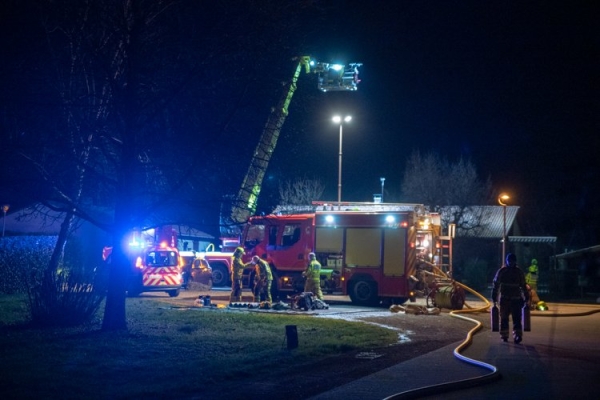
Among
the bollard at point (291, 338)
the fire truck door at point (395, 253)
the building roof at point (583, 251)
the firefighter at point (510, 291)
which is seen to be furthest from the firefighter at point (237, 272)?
the building roof at point (583, 251)

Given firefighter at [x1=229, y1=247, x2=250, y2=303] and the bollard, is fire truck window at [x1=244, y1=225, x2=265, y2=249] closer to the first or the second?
Answer: firefighter at [x1=229, y1=247, x2=250, y2=303]

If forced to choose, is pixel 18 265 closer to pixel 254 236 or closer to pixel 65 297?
pixel 254 236

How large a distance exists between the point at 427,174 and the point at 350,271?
28108mm

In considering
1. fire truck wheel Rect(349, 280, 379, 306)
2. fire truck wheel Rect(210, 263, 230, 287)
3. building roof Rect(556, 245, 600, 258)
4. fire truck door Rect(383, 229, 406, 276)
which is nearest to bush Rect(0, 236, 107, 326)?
fire truck wheel Rect(349, 280, 379, 306)

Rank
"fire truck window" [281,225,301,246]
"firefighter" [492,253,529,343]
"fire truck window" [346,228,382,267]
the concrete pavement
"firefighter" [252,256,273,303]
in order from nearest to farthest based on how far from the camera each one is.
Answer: the concrete pavement
"firefighter" [492,253,529,343]
"firefighter" [252,256,273,303]
"fire truck window" [346,228,382,267]
"fire truck window" [281,225,301,246]

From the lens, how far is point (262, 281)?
21.4m

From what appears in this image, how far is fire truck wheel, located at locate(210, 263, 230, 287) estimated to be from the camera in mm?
29578

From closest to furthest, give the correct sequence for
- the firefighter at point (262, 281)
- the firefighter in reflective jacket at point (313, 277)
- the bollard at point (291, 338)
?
the bollard at point (291, 338) < the firefighter in reflective jacket at point (313, 277) < the firefighter at point (262, 281)

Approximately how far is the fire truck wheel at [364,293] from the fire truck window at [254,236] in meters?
3.53

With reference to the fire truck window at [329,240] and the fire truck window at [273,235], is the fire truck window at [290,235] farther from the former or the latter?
the fire truck window at [329,240]

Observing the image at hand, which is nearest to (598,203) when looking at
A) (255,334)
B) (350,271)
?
(350,271)

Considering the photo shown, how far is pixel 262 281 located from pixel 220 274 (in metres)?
A: 8.58

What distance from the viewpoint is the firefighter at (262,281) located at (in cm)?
2133

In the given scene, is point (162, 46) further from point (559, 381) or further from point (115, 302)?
point (559, 381)
